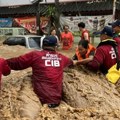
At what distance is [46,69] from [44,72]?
0.05 metres

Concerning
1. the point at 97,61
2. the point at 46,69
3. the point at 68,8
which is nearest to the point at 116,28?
the point at 97,61

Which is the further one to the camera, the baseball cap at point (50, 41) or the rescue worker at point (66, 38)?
the rescue worker at point (66, 38)

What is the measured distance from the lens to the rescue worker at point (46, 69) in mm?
6508

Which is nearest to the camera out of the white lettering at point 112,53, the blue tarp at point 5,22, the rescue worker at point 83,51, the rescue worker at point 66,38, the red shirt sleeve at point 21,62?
the red shirt sleeve at point 21,62

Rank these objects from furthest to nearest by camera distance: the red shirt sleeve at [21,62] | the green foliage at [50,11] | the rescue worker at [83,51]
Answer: the green foliage at [50,11], the rescue worker at [83,51], the red shirt sleeve at [21,62]

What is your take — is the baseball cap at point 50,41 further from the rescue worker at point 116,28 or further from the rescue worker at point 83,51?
the rescue worker at point 116,28

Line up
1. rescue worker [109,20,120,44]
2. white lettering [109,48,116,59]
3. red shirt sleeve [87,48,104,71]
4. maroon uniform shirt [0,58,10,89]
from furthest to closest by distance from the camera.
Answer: rescue worker [109,20,120,44], white lettering [109,48,116,59], red shirt sleeve [87,48,104,71], maroon uniform shirt [0,58,10,89]

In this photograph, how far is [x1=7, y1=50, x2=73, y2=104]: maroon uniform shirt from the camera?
6512mm

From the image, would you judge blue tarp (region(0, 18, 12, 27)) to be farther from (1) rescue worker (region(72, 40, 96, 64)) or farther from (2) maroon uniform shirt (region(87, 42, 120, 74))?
(2) maroon uniform shirt (region(87, 42, 120, 74))

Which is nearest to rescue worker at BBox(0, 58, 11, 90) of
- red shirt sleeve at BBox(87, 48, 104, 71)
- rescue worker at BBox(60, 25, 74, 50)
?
red shirt sleeve at BBox(87, 48, 104, 71)

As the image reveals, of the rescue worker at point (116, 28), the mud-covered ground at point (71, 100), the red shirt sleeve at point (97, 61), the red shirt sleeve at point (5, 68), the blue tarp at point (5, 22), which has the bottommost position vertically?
the blue tarp at point (5, 22)

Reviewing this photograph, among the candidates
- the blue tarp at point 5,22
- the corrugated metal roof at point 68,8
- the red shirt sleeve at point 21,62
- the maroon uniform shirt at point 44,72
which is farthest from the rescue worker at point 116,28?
the blue tarp at point 5,22

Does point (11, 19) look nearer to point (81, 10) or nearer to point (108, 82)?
point (81, 10)

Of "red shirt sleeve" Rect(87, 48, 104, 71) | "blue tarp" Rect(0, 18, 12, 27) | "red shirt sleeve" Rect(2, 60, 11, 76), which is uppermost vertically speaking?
"red shirt sleeve" Rect(2, 60, 11, 76)
